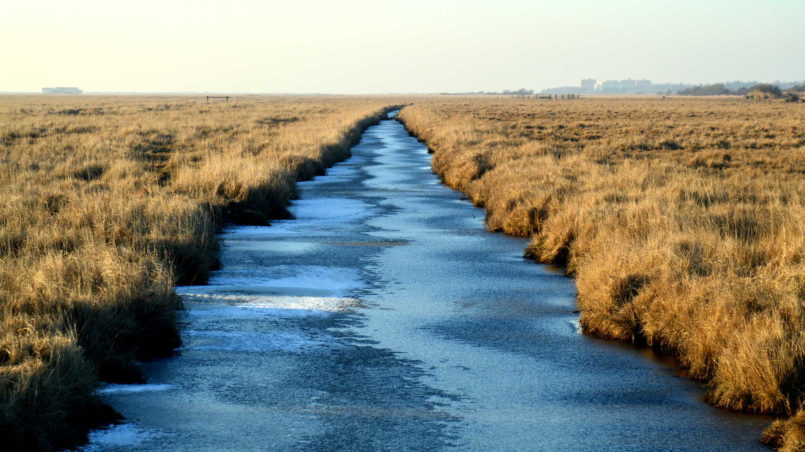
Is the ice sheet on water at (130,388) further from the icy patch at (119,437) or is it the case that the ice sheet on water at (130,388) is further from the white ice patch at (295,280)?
the white ice patch at (295,280)

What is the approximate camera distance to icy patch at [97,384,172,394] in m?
6.31

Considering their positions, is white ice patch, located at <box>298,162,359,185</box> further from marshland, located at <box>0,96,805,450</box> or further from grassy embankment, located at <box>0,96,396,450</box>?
marshland, located at <box>0,96,805,450</box>

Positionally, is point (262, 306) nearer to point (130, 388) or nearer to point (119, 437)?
point (130, 388)

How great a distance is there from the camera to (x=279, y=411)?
19.7 ft

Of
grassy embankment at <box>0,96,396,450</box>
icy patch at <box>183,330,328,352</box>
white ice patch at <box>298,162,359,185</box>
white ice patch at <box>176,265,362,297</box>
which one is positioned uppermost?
grassy embankment at <box>0,96,396,450</box>

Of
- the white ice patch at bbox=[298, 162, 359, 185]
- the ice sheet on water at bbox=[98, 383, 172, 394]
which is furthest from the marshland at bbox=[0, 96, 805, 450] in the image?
the white ice patch at bbox=[298, 162, 359, 185]

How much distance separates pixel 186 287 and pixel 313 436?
5076 mm

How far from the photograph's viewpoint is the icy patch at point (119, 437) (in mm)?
5250


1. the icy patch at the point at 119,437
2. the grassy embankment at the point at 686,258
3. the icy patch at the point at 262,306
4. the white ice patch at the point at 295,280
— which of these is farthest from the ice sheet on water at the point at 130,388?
the grassy embankment at the point at 686,258

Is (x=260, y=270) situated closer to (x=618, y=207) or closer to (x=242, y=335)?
(x=242, y=335)

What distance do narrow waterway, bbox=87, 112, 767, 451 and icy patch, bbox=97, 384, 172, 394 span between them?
0.07 feet

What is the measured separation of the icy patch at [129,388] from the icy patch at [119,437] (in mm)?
747

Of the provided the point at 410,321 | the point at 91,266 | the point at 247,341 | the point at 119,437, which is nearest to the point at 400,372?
the point at 247,341

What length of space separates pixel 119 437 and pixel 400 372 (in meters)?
2.37
